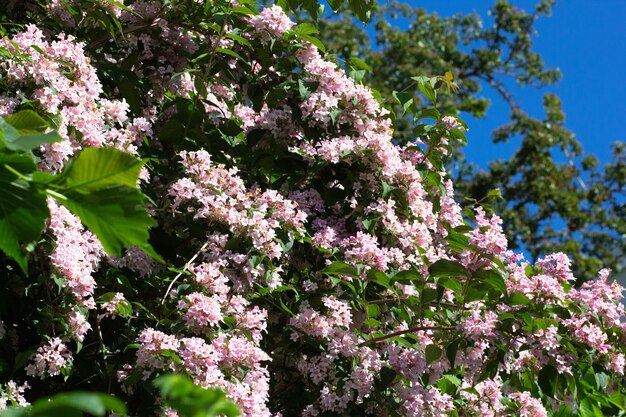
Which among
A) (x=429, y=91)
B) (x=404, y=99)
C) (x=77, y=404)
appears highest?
(x=429, y=91)

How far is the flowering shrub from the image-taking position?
2807 millimetres

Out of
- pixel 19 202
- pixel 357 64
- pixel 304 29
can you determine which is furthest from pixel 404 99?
pixel 19 202

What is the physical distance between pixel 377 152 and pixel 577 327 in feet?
3.01

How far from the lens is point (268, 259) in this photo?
10.0 feet

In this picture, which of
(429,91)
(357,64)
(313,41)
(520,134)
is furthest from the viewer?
(520,134)

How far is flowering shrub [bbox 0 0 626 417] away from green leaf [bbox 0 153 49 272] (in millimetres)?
1546

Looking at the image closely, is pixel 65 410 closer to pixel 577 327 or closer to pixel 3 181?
pixel 3 181

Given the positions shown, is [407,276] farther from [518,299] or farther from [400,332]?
[518,299]

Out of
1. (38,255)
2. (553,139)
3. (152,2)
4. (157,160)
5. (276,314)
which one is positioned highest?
(553,139)

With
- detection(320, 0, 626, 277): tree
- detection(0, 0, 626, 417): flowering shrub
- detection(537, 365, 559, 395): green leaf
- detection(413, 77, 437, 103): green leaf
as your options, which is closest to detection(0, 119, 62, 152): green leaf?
detection(0, 0, 626, 417): flowering shrub

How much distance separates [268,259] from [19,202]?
2011mm

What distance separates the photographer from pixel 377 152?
3375mm

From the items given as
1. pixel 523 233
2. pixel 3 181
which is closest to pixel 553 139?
pixel 523 233

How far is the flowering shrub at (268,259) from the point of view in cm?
281
